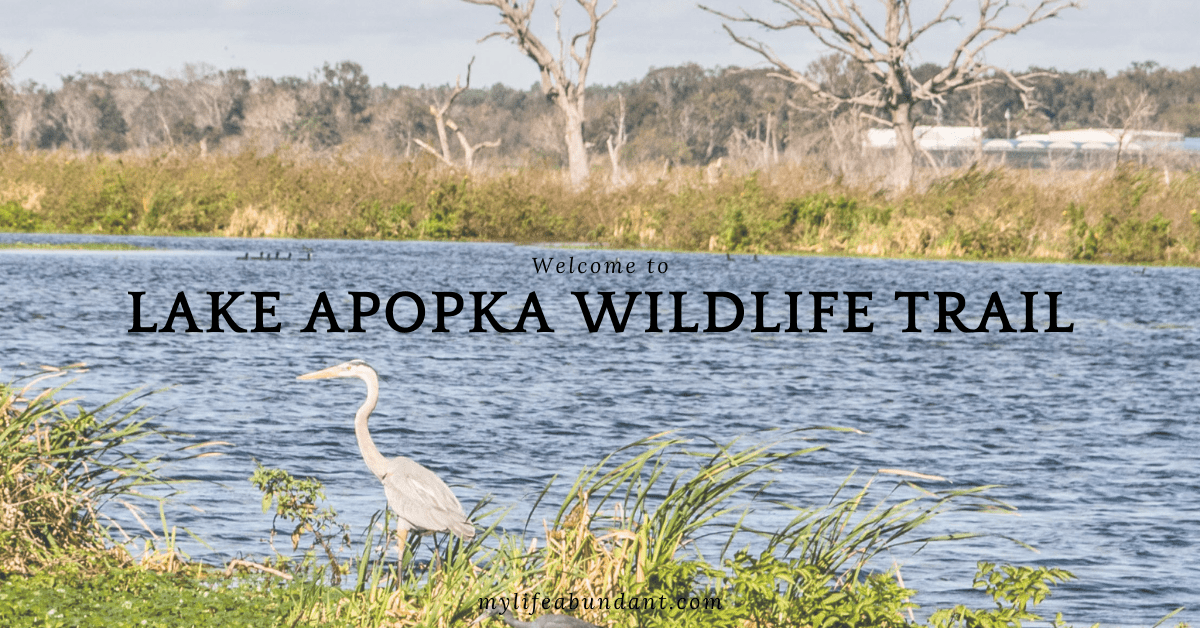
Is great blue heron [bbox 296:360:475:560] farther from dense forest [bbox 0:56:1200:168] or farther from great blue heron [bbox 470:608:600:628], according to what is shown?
dense forest [bbox 0:56:1200:168]

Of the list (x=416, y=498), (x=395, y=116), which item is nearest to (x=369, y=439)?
(x=416, y=498)

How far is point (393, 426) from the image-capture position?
14492mm

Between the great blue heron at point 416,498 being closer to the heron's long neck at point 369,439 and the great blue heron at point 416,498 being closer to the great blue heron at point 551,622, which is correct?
the heron's long neck at point 369,439

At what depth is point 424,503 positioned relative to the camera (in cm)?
726

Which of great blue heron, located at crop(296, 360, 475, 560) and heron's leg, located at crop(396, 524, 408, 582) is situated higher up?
great blue heron, located at crop(296, 360, 475, 560)

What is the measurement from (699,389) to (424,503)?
35.5ft

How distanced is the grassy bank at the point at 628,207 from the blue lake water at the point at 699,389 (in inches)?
150

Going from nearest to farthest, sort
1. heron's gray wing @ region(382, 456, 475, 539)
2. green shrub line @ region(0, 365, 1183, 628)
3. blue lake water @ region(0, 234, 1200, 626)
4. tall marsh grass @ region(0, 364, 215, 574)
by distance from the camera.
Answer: green shrub line @ region(0, 365, 1183, 628)
heron's gray wing @ region(382, 456, 475, 539)
tall marsh grass @ region(0, 364, 215, 574)
blue lake water @ region(0, 234, 1200, 626)

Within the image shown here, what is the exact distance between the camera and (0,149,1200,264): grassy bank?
3750cm

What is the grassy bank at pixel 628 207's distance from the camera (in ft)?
123

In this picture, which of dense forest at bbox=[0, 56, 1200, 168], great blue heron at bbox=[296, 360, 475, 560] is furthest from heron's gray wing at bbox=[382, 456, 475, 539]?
dense forest at bbox=[0, 56, 1200, 168]

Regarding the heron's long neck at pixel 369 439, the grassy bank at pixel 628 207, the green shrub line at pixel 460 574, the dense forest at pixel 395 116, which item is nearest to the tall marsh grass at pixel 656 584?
the green shrub line at pixel 460 574

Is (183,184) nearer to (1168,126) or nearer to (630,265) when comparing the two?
(630,265)

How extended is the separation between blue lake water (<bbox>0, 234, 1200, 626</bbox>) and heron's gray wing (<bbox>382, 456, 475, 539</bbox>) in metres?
2.08
